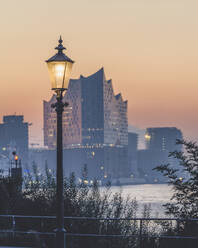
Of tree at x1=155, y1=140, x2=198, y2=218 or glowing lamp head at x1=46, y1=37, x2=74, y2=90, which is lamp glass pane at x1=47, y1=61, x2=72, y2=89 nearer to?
glowing lamp head at x1=46, y1=37, x2=74, y2=90

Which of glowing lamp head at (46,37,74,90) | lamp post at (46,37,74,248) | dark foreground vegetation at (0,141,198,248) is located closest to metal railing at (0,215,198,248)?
dark foreground vegetation at (0,141,198,248)

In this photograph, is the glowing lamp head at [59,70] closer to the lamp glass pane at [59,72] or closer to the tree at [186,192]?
the lamp glass pane at [59,72]

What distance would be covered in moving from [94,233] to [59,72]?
30.4 feet

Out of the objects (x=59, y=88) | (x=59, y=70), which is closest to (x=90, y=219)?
(x=59, y=88)

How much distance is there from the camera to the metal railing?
53.8 ft

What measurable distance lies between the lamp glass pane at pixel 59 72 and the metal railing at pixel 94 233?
462cm

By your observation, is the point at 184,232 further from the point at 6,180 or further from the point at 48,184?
the point at 6,180

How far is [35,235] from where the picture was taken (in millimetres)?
16703

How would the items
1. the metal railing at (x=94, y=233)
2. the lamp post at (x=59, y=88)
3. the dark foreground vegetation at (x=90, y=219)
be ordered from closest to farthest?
the lamp post at (x=59, y=88), the metal railing at (x=94, y=233), the dark foreground vegetation at (x=90, y=219)

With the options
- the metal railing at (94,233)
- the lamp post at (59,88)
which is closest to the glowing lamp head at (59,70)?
the lamp post at (59,88)

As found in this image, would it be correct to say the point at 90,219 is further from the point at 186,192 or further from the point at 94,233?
the point at 186,192

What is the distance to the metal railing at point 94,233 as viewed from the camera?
16406mm

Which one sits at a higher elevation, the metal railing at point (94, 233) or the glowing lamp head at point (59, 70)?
the glowing lamp head at point (59, 70)

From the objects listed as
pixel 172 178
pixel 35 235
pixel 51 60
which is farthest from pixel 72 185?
pixel 51 60
